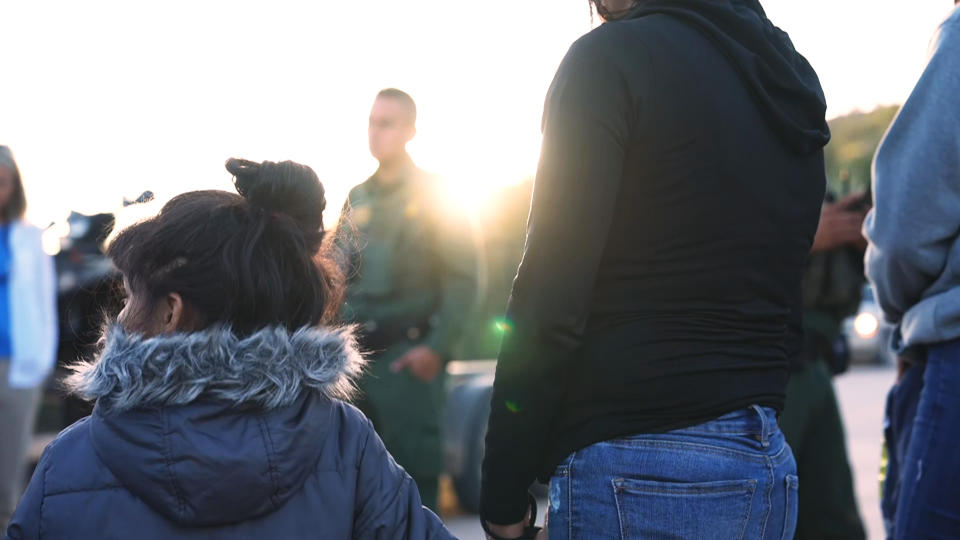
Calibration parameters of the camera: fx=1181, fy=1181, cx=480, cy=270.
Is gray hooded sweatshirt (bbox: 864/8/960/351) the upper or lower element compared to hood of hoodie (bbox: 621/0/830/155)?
lower

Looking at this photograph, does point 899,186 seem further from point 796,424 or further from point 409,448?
point 409,448

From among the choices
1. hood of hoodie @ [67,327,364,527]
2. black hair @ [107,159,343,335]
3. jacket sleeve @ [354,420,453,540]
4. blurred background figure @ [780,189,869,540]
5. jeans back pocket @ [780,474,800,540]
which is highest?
black hair @ [107,159,343,335]

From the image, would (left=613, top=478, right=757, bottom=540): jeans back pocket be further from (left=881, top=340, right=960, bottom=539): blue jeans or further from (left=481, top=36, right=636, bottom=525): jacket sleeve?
(left=881, top=340, right=960, bottom=539): blue jeans

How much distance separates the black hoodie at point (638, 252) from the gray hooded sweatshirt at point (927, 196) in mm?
719

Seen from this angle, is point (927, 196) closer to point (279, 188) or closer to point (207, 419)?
point (279, 188)

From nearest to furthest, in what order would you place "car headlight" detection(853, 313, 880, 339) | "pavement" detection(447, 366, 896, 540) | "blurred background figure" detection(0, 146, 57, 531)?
"blurred background figure" detection(0, 146, 57, 531)
"pavement" detection(447, 366, 896, 540)
"car headlight" detection(853, 313, 880, 339)

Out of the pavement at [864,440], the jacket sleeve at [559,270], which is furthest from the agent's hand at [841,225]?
the jacket sleeve at [559,270]

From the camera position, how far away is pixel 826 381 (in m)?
4.17

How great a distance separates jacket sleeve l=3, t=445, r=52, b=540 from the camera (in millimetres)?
1909

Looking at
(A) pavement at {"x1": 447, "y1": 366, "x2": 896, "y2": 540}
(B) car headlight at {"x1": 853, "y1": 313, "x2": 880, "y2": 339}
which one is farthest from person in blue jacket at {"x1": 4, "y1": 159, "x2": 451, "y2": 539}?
(B) car headlight at {"x1": 853, "y1": 313, "x2": 880, "y2": 339}

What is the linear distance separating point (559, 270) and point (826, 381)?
2490 millimetres

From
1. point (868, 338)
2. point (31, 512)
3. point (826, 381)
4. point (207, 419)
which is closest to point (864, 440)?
point (826, 381)

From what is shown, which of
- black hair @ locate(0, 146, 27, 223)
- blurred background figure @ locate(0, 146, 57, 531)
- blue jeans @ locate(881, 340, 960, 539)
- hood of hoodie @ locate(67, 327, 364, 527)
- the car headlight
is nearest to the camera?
hood of hoodie @ locate(67, 327, 364, 527)

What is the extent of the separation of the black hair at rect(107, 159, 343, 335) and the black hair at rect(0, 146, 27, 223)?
3.78 metres
